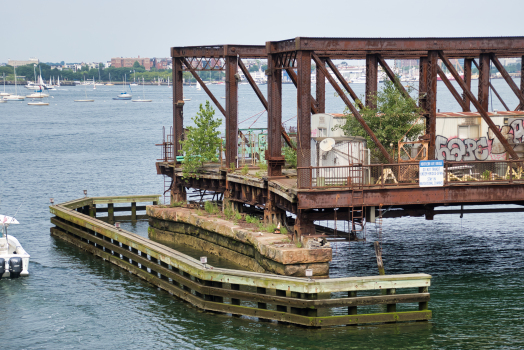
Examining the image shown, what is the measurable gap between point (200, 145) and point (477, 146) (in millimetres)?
14741

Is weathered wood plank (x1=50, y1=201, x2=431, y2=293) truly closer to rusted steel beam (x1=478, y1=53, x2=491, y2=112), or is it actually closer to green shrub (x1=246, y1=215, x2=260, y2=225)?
green shrub (x1=246, y1=215, x2=260, y2=225)

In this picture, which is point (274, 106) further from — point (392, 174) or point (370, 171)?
point (392, 174)

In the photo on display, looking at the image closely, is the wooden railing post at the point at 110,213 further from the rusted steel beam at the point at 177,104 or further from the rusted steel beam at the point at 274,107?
the rusted steel beam at the point at 274,107

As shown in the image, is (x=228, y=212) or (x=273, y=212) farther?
(x=228, y=212)

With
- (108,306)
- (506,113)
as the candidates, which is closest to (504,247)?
(506,113)

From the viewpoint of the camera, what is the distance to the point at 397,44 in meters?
29.6

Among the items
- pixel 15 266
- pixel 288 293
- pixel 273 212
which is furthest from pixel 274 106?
pixel 15 266

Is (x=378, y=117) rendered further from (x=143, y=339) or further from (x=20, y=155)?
(x=20, y=155)

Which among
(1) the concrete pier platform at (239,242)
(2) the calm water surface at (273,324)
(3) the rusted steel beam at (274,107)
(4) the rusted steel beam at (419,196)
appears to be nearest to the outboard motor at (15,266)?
(2) the calm water surface at (273,324)

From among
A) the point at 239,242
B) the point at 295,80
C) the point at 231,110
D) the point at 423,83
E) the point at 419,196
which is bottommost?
the point at 239,242

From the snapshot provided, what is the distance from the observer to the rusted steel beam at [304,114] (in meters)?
28.2

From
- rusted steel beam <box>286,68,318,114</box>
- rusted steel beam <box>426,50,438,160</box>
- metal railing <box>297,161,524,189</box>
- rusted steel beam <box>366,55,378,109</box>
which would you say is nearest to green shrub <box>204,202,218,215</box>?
rusted steel beam <box>286,68,318,114</box>

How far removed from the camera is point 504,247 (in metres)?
37.3

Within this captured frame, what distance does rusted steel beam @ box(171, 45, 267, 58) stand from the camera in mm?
37603
